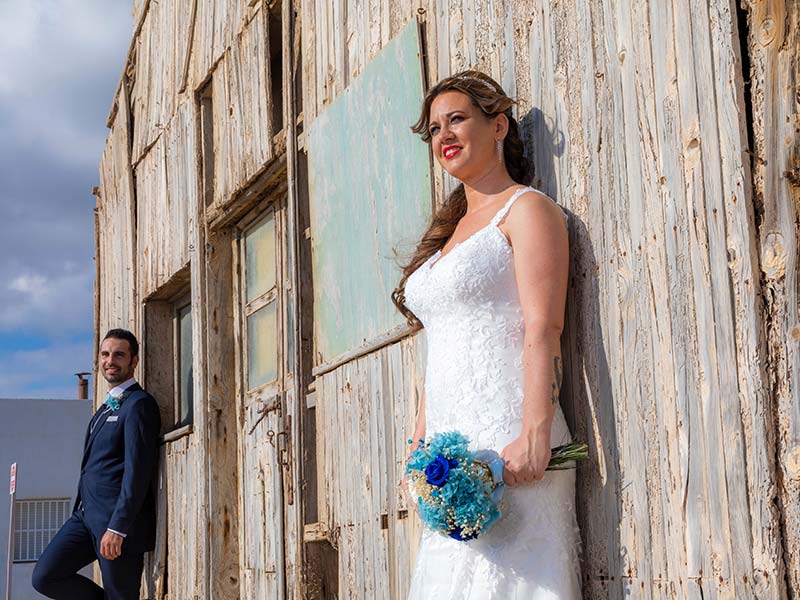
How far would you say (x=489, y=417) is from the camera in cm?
325

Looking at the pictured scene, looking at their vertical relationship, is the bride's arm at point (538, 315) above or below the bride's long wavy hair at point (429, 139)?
below

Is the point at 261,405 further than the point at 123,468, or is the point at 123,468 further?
the point at 123,468

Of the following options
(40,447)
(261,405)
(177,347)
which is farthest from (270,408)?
(40,447)

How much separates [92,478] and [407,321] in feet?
12.4

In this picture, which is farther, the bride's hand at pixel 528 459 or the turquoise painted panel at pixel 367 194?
the turquoise painted panel at pixel 367 194

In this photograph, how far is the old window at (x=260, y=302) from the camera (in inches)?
252

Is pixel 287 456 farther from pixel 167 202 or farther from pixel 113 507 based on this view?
pixel 167 202

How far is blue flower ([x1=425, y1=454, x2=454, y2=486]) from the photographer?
9.95 ft

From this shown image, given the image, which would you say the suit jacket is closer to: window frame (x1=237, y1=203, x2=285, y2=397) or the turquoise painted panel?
window frame (x1=237, y1=203, x2=285, y2=397)

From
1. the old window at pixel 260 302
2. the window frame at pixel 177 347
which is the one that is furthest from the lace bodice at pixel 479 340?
the window frame at pixel 177 347

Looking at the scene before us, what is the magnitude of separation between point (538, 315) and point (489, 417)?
321 millimetres

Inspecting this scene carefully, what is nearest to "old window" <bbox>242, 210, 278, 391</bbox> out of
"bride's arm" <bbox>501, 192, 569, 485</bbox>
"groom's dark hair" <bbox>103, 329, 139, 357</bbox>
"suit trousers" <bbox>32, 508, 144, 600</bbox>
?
"groom's dark hair" <bbox>103, 329, 139, 357</bbox>

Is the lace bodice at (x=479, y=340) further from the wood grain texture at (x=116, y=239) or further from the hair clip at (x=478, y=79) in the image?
the wood grain texture at (x=116, y=239)

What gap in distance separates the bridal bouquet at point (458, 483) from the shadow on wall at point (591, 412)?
10 cm
